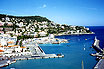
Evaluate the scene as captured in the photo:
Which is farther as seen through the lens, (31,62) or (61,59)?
(61,59)

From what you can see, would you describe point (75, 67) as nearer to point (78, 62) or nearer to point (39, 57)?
point (78, 62)

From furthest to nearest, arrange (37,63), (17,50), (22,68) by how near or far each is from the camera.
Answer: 1. (17,50)
2. (37,63)
3. (22,68)

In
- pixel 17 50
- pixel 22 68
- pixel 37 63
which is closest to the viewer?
pixel 22 68

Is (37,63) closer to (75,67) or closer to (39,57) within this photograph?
(39,57)

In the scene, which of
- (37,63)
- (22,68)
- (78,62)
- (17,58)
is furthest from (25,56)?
(78,62)

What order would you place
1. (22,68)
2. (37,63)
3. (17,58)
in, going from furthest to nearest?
(17,58) < (37,63) < (22,68)

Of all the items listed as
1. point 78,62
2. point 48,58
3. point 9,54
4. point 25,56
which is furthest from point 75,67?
point 9,54

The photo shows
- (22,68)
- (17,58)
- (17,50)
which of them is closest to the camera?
(22,68)

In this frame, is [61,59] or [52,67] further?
[61,59]

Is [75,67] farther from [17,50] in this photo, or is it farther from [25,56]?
[17,50]
